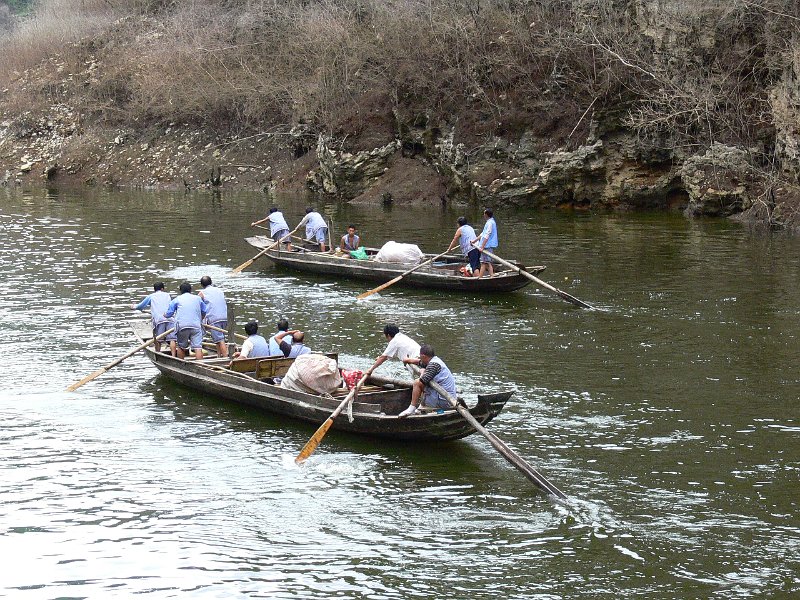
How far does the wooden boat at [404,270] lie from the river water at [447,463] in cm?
41

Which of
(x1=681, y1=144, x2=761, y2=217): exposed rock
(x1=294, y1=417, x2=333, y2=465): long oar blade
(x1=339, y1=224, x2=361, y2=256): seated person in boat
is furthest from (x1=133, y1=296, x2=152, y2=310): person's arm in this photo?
(x1=681, y1=144, x2=761, y2=217): exposed rock

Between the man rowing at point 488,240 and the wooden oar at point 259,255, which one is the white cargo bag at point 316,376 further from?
the wooden oar at point 259,255

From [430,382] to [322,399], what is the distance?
157 cm

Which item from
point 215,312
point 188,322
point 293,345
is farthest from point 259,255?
point 293,345

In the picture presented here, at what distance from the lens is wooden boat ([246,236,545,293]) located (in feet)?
74.7

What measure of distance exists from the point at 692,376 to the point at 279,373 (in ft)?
21.0

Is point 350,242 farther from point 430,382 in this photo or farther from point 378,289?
point 430,382

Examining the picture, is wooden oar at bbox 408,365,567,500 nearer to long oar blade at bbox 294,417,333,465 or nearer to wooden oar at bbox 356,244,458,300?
long oar blade at bbox 294,417,333,465

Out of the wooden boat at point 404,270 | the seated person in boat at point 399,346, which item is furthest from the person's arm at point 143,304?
the wooden boat at point 404,270

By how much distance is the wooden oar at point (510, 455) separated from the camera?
449 inches

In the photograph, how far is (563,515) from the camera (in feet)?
36.2

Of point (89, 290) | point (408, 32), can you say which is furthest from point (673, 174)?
point (89, 290)

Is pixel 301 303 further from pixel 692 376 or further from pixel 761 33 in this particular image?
pixel 761 33

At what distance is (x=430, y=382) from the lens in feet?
42.4
